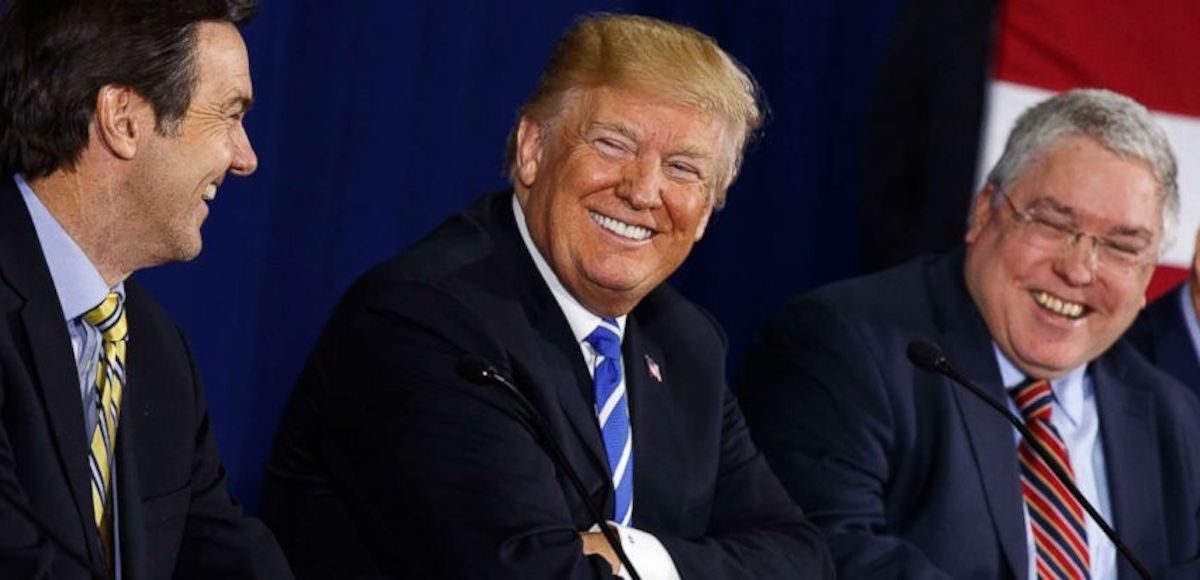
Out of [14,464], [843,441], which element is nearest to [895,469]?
[843,441]

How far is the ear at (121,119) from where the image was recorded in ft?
9.31

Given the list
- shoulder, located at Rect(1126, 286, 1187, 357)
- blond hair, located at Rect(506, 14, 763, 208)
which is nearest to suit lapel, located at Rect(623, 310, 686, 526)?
blond hair, located at Rect(506, 14, 763, 208)

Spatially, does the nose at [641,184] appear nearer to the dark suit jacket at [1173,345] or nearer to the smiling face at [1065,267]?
the smiling face at [1065,267]

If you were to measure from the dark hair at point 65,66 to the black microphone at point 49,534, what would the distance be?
0.46 m

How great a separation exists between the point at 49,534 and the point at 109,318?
1.55 feet

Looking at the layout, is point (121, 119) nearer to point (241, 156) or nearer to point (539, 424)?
point (241, 156)

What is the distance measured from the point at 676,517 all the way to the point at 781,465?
1.53 ft

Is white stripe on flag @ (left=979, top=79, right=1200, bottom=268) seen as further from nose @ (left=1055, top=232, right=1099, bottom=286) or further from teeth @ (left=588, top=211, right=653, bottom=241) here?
teeth @ (left=588, top=211, right=653, bottom=241)

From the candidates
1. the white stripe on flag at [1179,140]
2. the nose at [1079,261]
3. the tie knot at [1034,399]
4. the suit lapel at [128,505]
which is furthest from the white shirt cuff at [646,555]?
the white stripe on flag at [1179,140]

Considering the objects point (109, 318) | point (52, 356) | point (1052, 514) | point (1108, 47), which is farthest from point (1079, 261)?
point (52, 356)

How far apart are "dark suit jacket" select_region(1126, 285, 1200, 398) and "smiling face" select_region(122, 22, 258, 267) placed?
2412 mm

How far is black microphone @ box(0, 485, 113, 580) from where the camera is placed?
2.44m

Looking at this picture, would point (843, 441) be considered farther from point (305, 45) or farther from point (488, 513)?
point (305, 45)

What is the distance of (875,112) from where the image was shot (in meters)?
5.34
